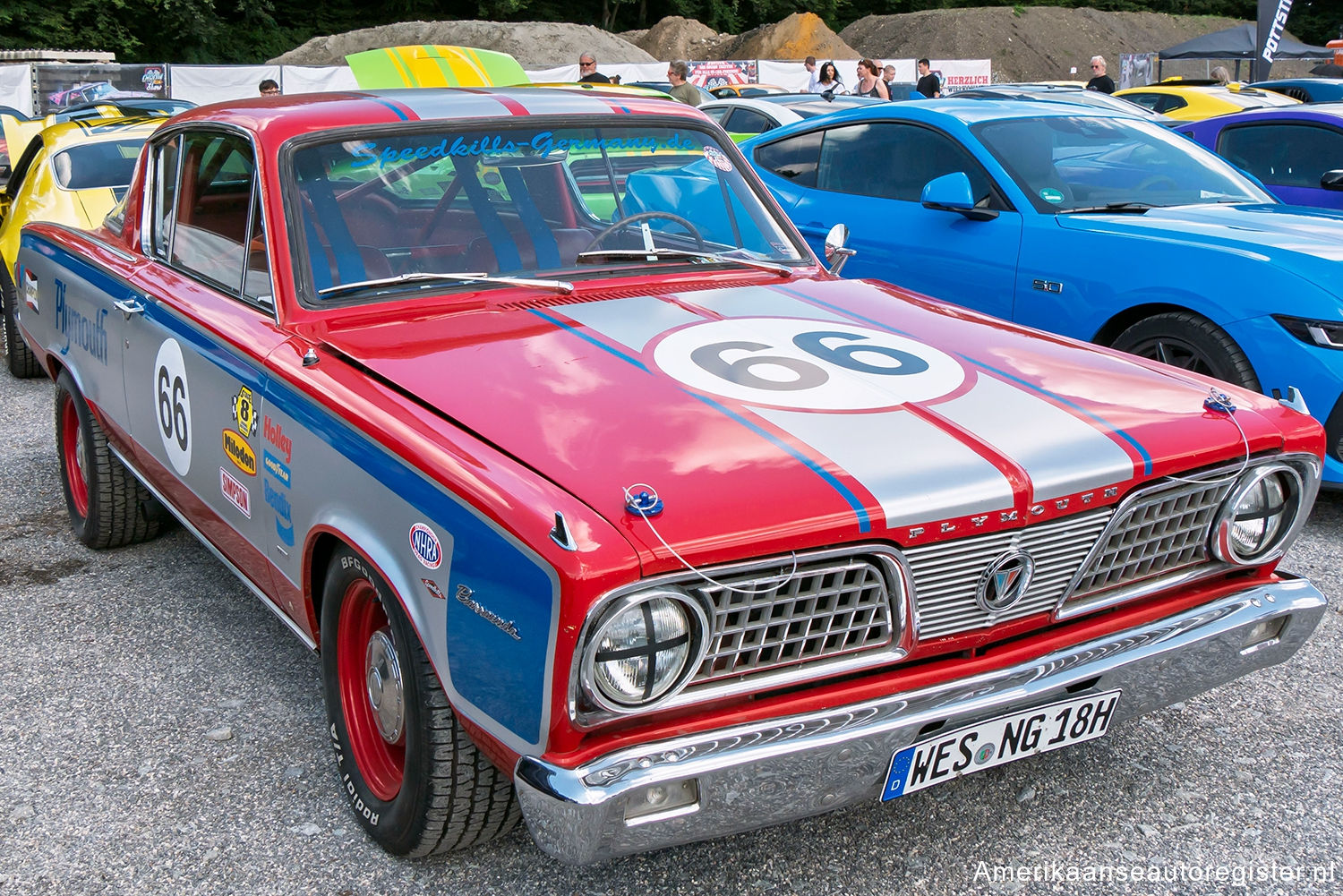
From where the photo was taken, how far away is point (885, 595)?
2203mm

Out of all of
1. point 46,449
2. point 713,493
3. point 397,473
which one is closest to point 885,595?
point 713,493

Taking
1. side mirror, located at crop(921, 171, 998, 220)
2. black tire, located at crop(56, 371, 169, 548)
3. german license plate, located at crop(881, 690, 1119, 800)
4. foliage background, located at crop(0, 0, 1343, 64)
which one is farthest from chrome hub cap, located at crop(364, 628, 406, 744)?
foliage background, located at crop(0, 0, 1343, 64)

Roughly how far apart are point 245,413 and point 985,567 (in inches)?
73.0

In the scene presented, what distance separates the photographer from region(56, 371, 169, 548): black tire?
4.33 metres

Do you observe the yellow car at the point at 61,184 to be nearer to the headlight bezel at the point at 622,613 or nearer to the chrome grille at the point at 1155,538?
the headlight bezel at the point at 622,613

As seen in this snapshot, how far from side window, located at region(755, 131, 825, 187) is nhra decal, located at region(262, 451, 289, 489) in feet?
14.4

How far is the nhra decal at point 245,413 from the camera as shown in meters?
2.94

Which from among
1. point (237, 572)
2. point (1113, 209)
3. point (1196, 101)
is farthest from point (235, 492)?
point (1196, 101)

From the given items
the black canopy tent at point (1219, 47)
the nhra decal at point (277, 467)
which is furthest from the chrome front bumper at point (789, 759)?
the black canopy tent at point (1219, 47)

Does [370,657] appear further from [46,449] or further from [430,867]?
[46,449]

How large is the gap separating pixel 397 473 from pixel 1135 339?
3.68 m

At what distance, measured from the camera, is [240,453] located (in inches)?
119

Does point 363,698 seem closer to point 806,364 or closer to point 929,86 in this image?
point 806,364

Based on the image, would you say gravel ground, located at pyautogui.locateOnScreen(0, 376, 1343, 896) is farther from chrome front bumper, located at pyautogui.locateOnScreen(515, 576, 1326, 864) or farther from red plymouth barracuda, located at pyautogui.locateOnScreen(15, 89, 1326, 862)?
chrome front bumper, located at pyautogui.locateOnScreen(515, 576, 1326, 864)
